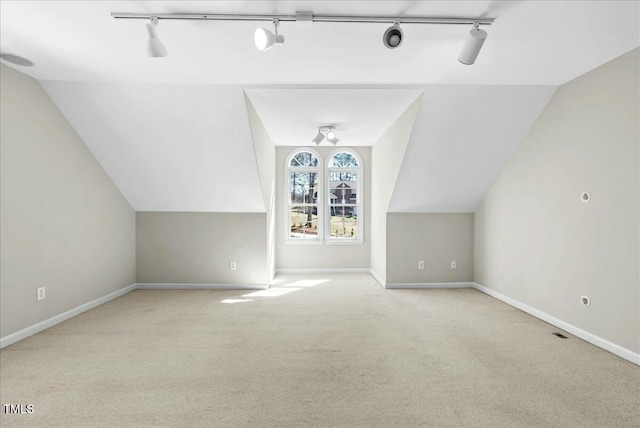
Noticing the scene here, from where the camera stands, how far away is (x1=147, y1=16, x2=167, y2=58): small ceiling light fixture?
2.09 m

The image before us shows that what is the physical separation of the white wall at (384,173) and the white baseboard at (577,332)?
65.6 inches

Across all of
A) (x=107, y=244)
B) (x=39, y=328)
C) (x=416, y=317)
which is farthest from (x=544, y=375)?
(x=107, y=244)

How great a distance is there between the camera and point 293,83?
3137 mm

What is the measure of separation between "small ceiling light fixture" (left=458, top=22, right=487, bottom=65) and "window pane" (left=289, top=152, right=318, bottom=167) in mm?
3972

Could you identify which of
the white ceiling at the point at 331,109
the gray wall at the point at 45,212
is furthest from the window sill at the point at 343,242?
the gray wall at the point at 45,212

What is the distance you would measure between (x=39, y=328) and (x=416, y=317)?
3.76 metres

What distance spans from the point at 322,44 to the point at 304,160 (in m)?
3.74

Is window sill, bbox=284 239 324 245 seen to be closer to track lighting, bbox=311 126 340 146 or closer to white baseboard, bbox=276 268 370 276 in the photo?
white baseboard, bbox=276 268 370 276

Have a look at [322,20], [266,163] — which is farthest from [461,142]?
[266,163]

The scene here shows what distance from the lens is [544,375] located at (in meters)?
2.32

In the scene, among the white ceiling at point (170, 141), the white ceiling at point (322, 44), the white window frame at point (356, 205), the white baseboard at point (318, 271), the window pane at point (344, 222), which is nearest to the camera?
the white ceiling at point (322, 44)

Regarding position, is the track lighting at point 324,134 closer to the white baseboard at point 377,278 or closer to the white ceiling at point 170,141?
the white ceiling at point 170,141

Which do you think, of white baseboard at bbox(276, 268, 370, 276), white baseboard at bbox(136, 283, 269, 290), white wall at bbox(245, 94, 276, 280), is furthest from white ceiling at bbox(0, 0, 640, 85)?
white baseboard at bbox(276, 268, 370, 276)

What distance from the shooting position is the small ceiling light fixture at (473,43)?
6.87 ft
